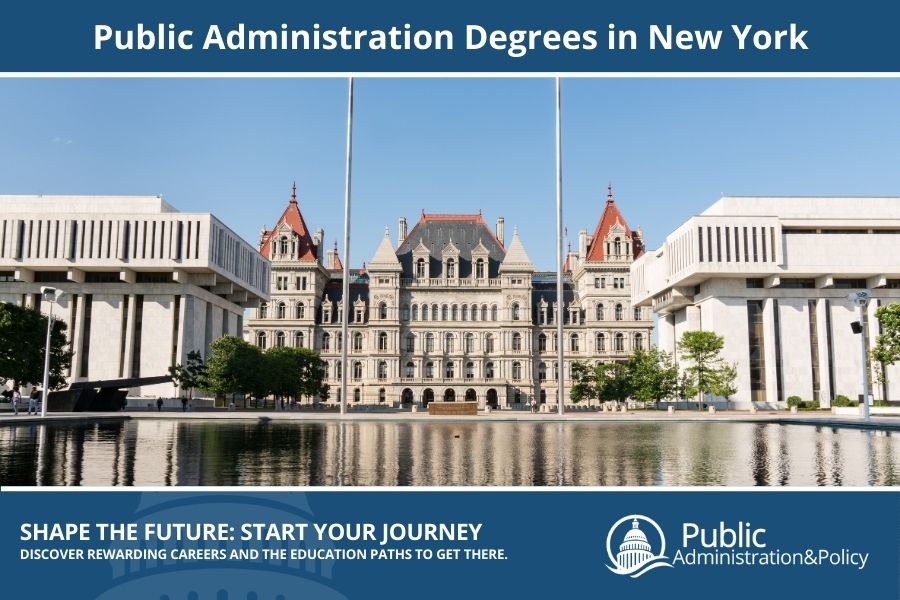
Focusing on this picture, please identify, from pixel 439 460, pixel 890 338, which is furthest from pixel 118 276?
pixel 890 338

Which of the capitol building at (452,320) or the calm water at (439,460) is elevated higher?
the capitol building at (452,320)

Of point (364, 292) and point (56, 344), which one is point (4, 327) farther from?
point (364, 292)

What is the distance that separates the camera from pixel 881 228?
74812 millimetres

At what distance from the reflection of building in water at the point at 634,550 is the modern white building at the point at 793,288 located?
219 feet

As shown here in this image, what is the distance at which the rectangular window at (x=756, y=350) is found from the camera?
2852 inches

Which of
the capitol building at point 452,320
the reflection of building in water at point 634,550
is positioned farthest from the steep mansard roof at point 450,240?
the reflection of building in water at point 634,550

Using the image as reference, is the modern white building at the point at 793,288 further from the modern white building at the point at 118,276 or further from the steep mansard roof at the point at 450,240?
the modern white building at the point at 118,276

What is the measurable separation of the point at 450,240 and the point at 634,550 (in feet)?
318

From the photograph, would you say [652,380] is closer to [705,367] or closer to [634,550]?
[705,367]

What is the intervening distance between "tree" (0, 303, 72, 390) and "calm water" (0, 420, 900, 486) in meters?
23.7

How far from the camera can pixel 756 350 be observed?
2881 inches

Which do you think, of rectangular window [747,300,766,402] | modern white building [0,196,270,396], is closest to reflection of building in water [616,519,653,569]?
modern white building [0,196,270,396]

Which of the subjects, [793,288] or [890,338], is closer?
[890,338]

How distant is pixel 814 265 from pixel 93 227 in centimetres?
6549
